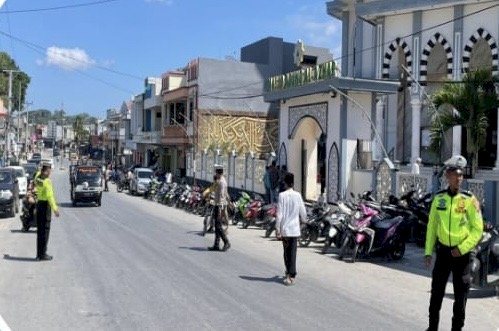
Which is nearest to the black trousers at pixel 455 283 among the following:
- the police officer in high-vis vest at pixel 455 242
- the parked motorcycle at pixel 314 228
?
the police officer in high-vis vest at pixel 455 242

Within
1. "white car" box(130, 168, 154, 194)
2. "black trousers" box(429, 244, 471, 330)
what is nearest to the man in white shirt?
"black trousers" box(429, 244, 471, 330)

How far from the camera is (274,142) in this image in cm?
4072

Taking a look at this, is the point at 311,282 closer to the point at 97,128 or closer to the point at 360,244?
the point at 360,244

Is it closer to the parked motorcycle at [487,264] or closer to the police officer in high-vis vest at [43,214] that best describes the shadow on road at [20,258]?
the police officer in high-vis vest at [43,214]

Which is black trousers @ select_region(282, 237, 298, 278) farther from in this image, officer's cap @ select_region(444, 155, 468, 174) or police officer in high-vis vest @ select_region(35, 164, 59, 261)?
police officer in high-vis vest @ select_region(35, 164, 59, 261)

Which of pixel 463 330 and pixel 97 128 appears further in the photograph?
pixel 97 128

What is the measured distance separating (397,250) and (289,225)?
12.3ft

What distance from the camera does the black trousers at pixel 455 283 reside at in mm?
6059

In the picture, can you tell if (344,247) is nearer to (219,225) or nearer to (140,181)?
(219,225)

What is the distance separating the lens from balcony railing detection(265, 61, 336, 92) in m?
20.3

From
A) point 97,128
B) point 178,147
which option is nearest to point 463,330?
point 178,147

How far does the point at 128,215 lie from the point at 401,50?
11918 mm

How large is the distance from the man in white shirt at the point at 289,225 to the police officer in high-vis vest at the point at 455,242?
3.13 meters

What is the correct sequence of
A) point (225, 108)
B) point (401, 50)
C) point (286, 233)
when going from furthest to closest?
point (225, 108) < point (401, 50) < point (286, 233)
